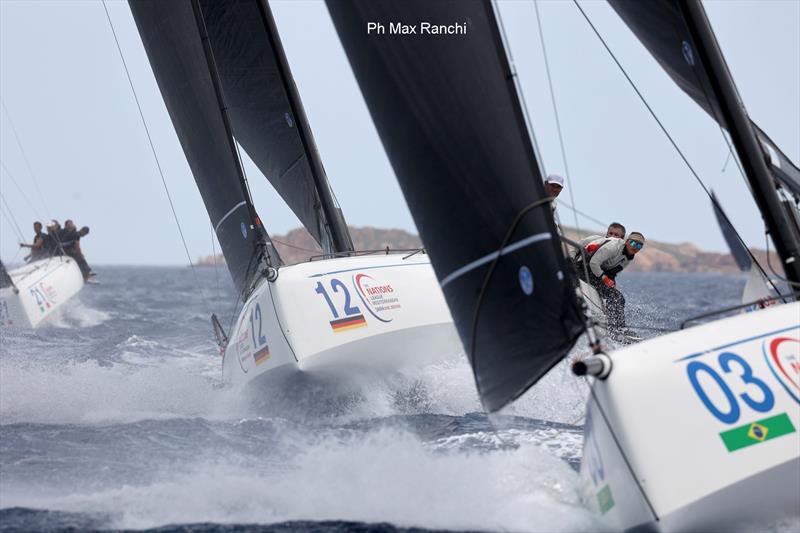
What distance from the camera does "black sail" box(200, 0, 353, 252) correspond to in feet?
24.7

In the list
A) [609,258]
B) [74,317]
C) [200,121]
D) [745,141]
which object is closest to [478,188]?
[745,141]

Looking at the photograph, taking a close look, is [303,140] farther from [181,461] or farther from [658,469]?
[658,469]

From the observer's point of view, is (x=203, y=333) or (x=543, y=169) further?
(x=203, y=333)

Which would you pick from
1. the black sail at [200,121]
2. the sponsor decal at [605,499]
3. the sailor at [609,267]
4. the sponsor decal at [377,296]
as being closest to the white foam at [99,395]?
the black sail at [200,121]

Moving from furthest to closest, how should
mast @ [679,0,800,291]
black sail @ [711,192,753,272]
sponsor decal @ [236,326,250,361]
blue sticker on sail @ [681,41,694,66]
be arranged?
sponsor decal @ [236,326,250,361] → black sail @ [711,192,753,272] → blue sticker on sail @ [681,41,694,66] → mast @ [679,0,800,291]

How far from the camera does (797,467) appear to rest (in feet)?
10.7

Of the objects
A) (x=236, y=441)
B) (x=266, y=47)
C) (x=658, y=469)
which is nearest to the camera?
(x=658, y=469)

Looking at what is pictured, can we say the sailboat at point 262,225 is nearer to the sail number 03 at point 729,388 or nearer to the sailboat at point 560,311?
the sailboat at point 560,311

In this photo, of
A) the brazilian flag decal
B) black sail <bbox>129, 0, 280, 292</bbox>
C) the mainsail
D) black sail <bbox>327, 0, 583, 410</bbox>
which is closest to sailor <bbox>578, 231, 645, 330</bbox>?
the mainsail

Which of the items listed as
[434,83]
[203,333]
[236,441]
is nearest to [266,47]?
[236,441]

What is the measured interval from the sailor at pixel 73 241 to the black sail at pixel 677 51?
12.7 metres

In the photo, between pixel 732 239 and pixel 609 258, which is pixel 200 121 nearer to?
pixel 609 258

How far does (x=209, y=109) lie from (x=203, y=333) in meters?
6.21

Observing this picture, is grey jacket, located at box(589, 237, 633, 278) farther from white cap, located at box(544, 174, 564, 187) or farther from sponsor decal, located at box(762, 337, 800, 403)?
sponsor decal, located at box(762, 337, 800, 403)
